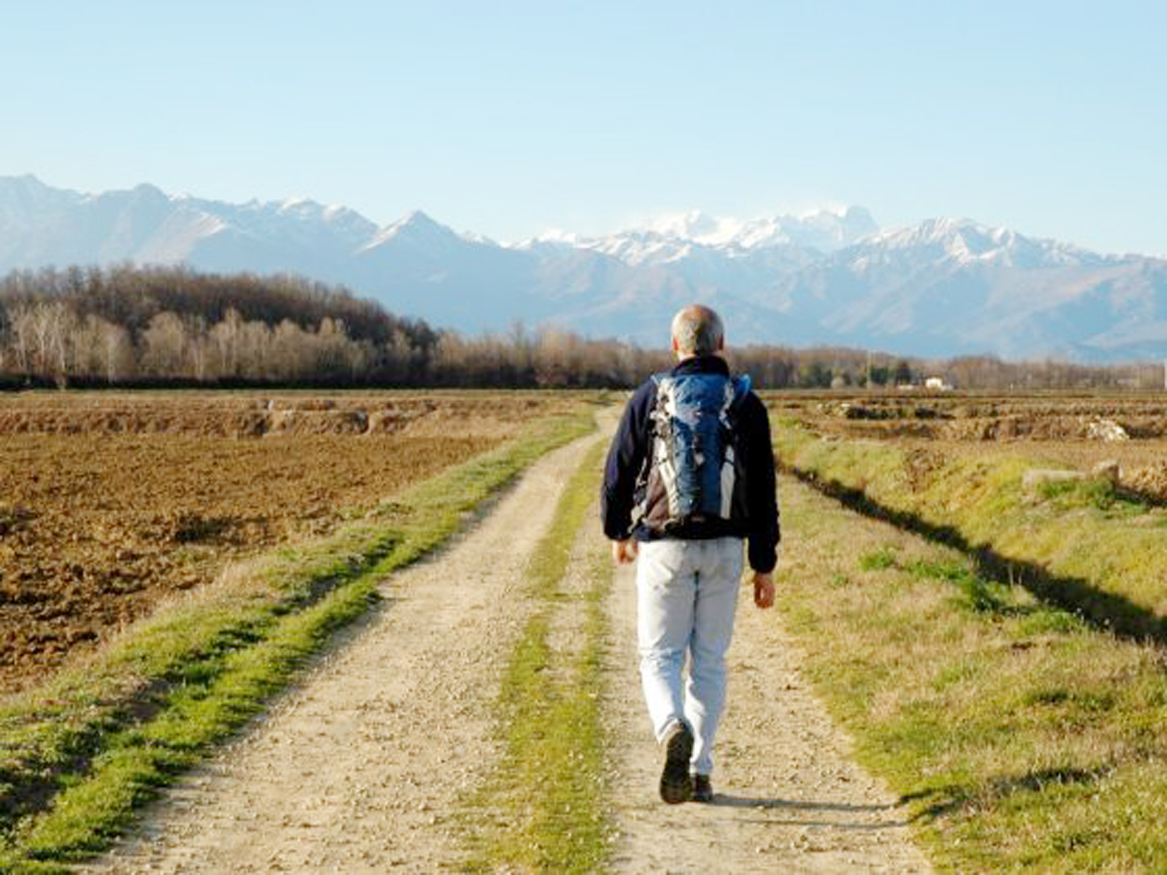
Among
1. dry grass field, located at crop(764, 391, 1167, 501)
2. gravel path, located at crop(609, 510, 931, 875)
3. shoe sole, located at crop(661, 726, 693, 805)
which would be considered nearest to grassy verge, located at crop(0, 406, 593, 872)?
gravel path, located at crop(609, 510, 931, 875)

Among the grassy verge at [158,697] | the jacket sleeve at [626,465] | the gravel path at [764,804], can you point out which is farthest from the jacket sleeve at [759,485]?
the grassy verge at [158,697]

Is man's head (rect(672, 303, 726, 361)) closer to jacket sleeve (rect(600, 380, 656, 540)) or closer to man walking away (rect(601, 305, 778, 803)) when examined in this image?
man walking away (rect(601, 305, 778, 803))

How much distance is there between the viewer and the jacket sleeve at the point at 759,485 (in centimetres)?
823

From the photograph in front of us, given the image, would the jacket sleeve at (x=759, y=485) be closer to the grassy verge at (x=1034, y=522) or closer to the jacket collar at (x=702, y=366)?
the jacket collar at (x=702, y=366)

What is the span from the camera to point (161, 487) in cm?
3744

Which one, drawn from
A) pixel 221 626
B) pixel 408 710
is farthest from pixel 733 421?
pixel 221 626

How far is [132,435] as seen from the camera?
70.1m

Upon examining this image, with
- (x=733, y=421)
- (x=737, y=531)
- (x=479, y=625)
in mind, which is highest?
(x=733, y=421)

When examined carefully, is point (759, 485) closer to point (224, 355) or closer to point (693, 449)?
point (693, 449)

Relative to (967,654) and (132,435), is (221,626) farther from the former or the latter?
(132,435)

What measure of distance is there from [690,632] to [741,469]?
3.81 ft

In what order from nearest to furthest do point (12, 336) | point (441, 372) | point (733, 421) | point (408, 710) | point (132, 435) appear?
1. point (733, 421)
2. point (408, 710)
3. point (132, 435)
4. point (12, 336)
5. point (441, 372)

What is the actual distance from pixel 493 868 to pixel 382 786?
1915 millimetres

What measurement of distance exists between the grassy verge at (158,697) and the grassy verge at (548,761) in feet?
7.56
